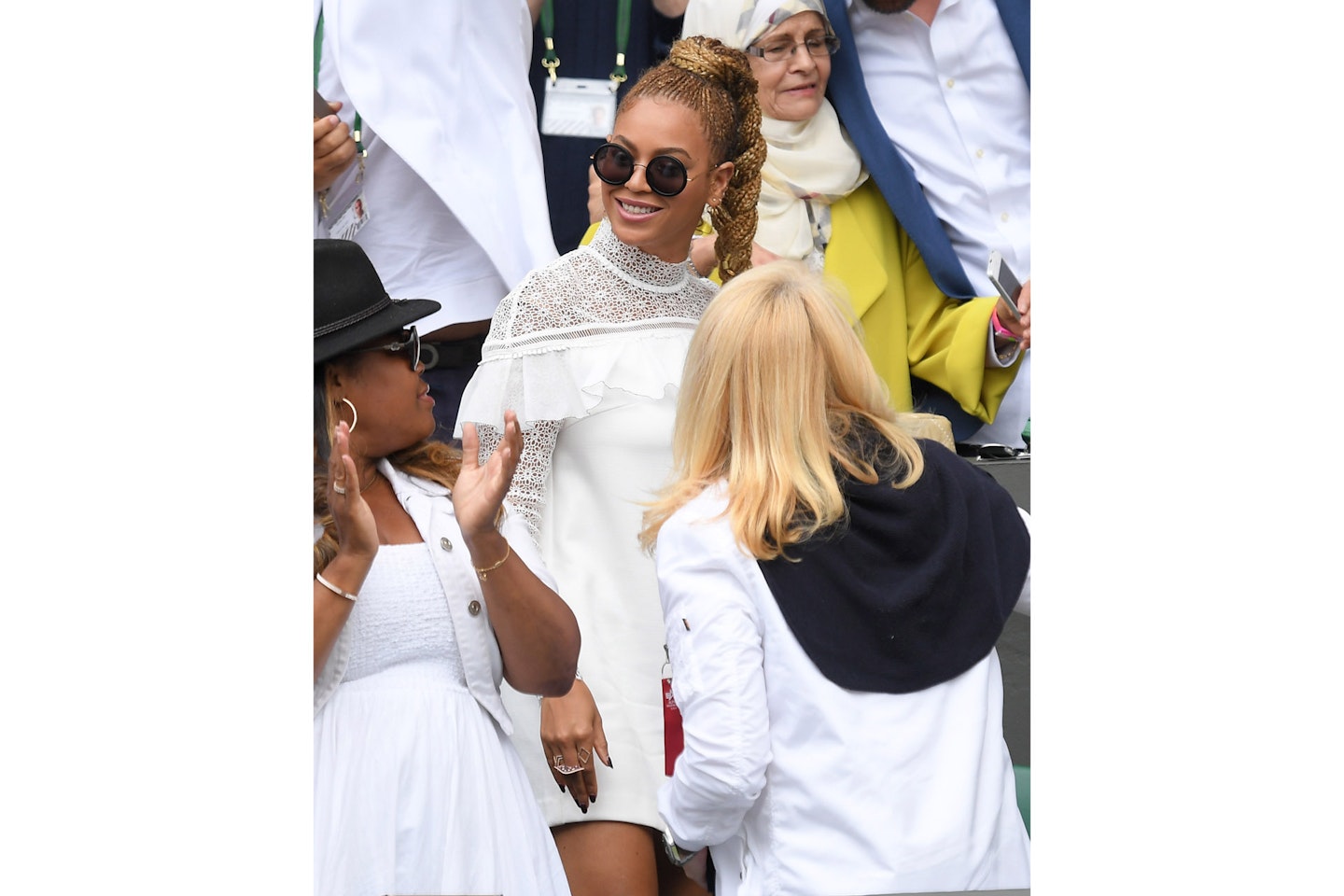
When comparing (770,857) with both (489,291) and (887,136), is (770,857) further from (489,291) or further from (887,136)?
(887,136)

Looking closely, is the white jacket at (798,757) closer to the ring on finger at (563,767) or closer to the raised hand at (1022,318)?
the ring on finger at (563,767)

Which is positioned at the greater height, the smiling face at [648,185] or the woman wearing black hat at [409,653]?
the smiling face at [648,185]

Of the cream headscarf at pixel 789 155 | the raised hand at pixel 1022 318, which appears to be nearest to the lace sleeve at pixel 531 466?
the cream headscarf at pixel 789 155

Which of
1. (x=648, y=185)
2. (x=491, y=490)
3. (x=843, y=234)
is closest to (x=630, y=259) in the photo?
(x=648, y=185)

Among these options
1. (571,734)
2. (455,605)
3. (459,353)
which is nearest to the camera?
(455,605)

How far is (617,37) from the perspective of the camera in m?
3.21

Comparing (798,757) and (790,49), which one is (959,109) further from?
(798,757)

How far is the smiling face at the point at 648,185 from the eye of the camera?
299 centimetres

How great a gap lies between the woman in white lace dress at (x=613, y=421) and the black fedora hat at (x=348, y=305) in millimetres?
308

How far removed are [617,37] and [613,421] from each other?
87cm

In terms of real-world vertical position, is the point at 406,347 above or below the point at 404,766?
above

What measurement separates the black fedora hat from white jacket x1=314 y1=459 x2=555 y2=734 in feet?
0.79

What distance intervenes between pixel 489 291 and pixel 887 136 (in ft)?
3.18

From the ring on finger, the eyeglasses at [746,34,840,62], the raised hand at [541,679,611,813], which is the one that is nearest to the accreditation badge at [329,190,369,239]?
the eyeglasses at [746,34,840,62]
